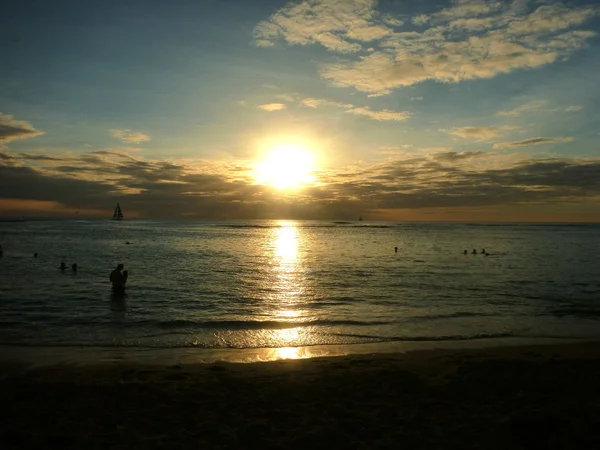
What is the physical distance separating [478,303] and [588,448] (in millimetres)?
17120

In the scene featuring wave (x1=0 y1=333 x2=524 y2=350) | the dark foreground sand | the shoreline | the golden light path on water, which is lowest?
the golden light path on water

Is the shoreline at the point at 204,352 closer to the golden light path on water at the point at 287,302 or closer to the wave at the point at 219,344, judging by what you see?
the golden light path on water at the point at 287,302

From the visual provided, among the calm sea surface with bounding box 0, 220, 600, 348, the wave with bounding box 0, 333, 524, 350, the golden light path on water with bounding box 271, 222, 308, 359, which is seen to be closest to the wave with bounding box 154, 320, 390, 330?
the calm sea surface with bounding box 0, 220, 600, 348

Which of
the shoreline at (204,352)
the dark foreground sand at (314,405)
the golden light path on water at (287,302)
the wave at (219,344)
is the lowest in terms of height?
the golden light path on water at (287,302)

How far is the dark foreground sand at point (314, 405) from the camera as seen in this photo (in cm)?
732

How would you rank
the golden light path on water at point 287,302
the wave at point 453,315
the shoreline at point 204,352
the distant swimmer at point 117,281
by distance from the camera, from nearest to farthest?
the shoreline at point 204,352
the golden light path on water at point 287,302
the wave at point 453,315
the distant swimmer at point 117,281

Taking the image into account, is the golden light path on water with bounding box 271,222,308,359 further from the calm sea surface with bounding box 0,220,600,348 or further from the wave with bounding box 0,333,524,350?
the wave with bounding box 0,333,524,350

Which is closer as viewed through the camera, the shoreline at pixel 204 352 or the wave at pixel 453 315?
the shoreline at pixel 204 352

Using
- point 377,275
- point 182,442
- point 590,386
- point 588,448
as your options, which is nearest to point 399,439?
point 588,448

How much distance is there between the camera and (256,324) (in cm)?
1798

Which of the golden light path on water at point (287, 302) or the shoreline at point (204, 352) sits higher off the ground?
the shoreline at point (204, 352)

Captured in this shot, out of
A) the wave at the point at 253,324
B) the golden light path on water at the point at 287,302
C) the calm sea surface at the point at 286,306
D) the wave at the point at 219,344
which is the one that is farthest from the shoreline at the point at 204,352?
the wave at the point at 253,324

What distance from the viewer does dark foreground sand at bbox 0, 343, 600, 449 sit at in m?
7.32

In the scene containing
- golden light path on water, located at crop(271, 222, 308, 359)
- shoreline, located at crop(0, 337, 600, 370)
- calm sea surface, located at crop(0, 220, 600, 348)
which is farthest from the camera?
calm sea surface, located at crop(0, 220, 600, 348)
